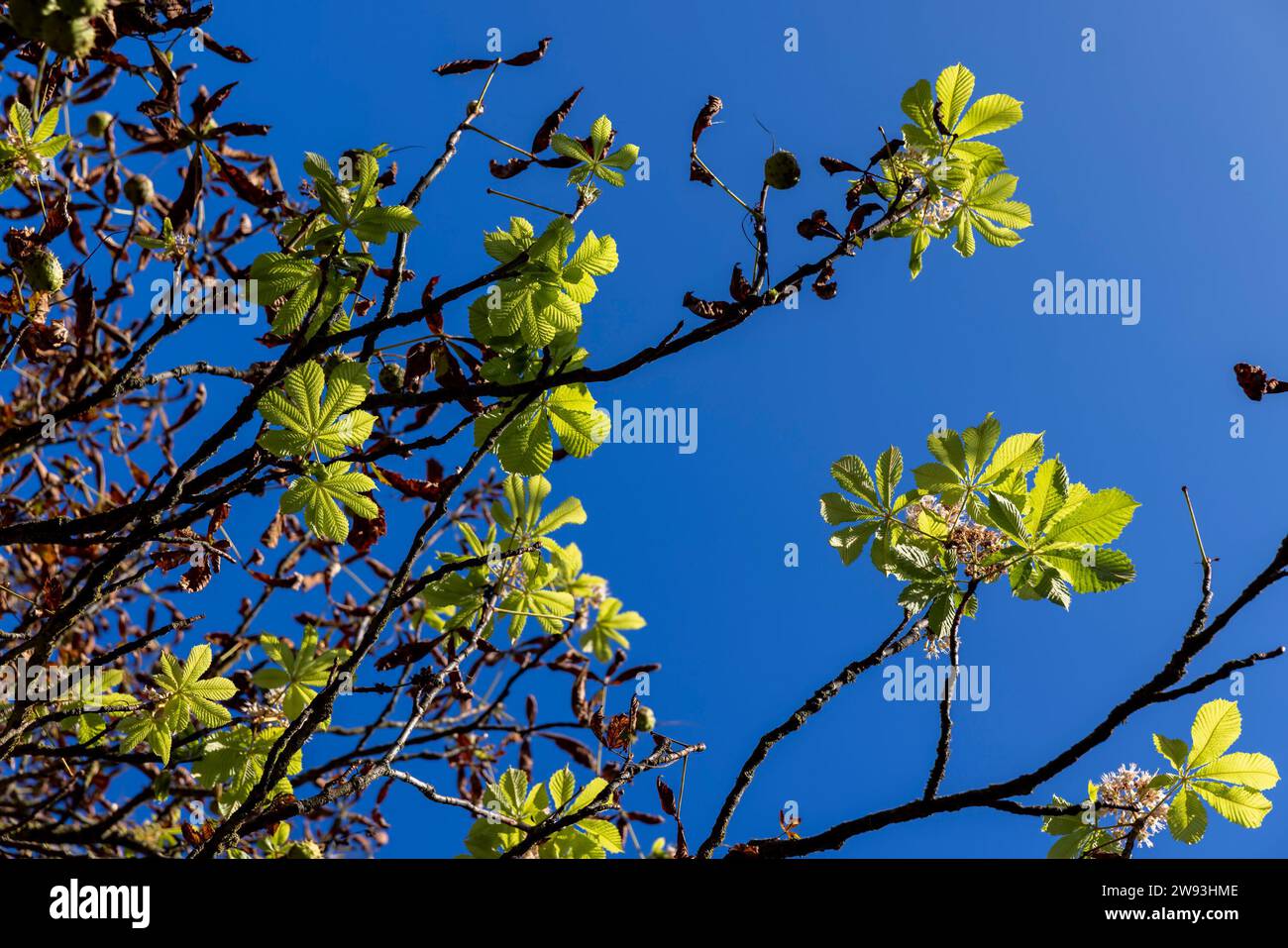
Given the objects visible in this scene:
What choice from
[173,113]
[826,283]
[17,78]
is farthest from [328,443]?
[17,78]

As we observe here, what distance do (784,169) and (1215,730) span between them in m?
1.63

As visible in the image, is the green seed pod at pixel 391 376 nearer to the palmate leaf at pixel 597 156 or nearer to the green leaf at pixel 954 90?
the palmate leaf at pixel 597 156

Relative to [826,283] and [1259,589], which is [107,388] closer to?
[826,283]

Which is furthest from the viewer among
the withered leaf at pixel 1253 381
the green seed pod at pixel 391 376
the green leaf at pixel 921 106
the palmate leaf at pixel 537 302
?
the green seed pod at pixel 391 376

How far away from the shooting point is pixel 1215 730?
82.0 inches

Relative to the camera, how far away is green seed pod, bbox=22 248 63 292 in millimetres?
2576

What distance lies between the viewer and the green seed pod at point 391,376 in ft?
8.68

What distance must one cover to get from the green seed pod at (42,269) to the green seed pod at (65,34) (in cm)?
82

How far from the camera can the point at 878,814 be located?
1743 millimetres

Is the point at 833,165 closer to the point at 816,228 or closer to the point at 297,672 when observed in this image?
the point at 816,228

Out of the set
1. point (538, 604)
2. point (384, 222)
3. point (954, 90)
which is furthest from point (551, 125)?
point (538, 604)

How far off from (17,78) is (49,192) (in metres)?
0.50

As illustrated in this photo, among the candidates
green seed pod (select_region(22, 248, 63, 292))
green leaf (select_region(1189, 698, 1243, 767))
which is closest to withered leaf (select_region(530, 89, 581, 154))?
green seed pod (select_region(22, 248, 63, 292))

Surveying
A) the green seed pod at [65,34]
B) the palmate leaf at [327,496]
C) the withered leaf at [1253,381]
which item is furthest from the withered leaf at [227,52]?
the withered leaf at [1253,381]
